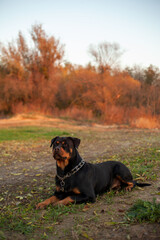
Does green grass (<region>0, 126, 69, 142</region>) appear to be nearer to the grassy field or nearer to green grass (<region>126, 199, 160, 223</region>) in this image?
the grassy field

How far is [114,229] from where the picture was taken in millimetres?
2947

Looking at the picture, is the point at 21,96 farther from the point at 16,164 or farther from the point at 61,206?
the point at 61,206

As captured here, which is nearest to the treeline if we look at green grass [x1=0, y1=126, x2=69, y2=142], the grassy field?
green grass [x1=0, y1=126, x2=69, y2=142]

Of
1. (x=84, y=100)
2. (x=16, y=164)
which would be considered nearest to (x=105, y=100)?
(x=84, y=100)

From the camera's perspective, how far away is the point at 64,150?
3820 millimetres

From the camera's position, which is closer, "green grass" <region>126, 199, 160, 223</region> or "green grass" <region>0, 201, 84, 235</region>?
"green grass" <region>126, 199, 160, 223</region>

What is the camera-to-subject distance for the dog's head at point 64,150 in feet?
12.4

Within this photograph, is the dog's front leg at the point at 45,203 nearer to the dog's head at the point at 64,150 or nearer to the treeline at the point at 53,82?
the dog's head at the point at 64,150

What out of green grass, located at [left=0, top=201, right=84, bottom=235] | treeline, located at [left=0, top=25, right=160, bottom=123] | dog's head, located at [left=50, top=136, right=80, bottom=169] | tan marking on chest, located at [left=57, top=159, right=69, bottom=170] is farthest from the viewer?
treeline, located at [left=0, top=25, right=160, bottom=123]

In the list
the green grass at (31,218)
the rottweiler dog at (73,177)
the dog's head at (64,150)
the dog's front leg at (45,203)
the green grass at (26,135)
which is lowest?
the green grass at (31,218)

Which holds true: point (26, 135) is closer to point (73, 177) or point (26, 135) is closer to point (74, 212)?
point (73, 177)

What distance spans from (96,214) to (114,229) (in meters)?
0.52

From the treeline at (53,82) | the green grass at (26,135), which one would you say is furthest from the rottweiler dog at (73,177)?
the treeline at (53,82)

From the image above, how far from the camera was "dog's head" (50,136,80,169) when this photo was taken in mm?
3771
